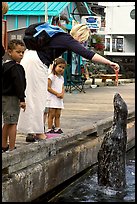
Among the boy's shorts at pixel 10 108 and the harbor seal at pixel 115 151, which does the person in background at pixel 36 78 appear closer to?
the boy's shorts at pixel 10 108

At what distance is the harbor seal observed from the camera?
663cm

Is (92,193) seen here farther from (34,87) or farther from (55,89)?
(55,89)

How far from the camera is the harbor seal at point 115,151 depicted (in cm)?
663

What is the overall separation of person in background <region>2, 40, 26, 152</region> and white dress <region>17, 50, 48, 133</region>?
242 millimetres

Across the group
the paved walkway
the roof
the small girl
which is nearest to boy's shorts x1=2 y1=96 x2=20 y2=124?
the paved walkway

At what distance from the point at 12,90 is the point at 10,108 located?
0.72 ft

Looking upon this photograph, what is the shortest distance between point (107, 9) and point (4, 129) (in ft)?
79.2

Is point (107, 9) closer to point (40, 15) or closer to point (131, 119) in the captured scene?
point (40, 15)

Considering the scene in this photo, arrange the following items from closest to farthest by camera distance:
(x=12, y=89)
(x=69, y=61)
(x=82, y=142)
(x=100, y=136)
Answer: (x=12, y=89), (x=82, y=142), (x=100, y=136), (x=69, y=61)

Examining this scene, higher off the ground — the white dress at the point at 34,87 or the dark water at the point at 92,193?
the white dress at the point at 34,87

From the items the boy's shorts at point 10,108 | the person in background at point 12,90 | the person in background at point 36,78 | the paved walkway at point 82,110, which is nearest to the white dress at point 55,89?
the paved walkway at point 82,110

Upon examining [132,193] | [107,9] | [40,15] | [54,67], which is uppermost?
[107,9]

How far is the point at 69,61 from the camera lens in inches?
782

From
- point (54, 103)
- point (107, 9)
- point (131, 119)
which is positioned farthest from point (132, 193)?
point (107, 9)
